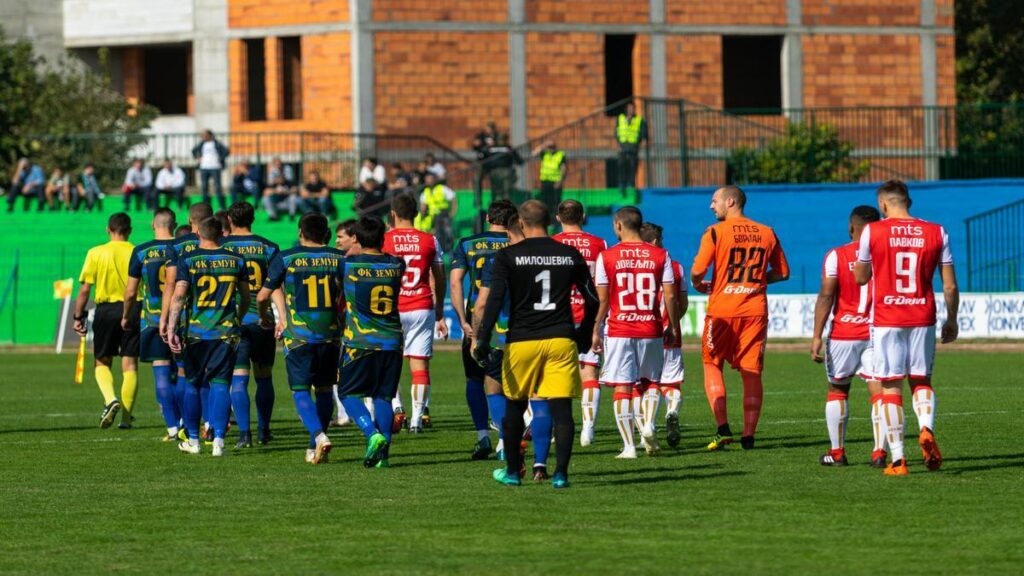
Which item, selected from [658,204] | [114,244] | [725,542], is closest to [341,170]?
[658,204]

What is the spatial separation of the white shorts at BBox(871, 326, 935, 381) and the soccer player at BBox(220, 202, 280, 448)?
495 centimetres

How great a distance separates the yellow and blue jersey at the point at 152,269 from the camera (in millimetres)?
17062

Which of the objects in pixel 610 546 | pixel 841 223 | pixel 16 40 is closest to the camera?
pixel 610 546

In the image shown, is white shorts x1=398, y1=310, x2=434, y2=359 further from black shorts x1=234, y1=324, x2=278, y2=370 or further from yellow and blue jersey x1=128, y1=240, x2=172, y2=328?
yellow and blue jersey x1=128, y1=240, x2=172, y2=328

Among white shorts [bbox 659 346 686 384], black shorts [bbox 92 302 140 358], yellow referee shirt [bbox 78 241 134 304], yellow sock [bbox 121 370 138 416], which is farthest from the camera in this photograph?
yellow sock [bbox 121 370 138 416]

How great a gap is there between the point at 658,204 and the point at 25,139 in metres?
16.9

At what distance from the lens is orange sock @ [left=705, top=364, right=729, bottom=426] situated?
15.6 metres

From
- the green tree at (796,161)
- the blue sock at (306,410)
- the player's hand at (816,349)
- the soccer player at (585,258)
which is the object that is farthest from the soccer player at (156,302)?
the green tree at (796,161)

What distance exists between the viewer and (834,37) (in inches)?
1961

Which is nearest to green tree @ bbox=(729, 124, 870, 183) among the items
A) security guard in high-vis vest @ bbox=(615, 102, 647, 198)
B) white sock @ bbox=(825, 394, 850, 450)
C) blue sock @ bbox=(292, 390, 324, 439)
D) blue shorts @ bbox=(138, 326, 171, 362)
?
security guard in high-vis vest @ bbox=(615, 102, 647, 198)

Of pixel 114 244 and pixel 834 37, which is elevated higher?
pixel 834 37

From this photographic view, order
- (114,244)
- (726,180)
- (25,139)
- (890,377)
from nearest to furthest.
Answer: (890,377)
(114,244)
(726,180)
(25,139)

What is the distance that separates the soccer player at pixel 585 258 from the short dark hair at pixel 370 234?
1322 mm

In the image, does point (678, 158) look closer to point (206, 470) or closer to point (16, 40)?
point (16, 40)
